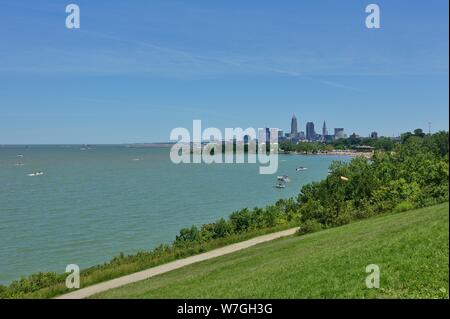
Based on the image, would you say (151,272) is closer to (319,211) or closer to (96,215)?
(319,211)

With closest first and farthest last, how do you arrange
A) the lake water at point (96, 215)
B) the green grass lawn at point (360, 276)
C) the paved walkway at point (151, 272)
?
the green grass lawn at point (360, 276) < the paved walkway at point (151, 272) < the lake water at point (96, 215)

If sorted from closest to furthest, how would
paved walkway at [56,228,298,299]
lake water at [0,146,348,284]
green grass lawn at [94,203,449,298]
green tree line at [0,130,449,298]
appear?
green grass lawn at [94,203,449,298] → paved walkway at [56,228,298,299] → green tree line at [0,130,449,298] → lake water at [0,146,348,284]

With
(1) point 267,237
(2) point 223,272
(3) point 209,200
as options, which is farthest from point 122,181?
(2) point 223,272

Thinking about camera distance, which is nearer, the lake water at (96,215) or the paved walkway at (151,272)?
the paved walkway at (151,272)

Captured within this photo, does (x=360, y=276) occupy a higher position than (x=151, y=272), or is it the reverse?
(x=360, y=276)

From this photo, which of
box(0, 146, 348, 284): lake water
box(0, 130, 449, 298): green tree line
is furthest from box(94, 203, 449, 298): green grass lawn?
box(0, 146, 348, 284): lake water

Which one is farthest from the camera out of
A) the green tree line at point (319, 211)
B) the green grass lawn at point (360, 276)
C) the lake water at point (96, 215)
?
the lake water at point (96, 215)

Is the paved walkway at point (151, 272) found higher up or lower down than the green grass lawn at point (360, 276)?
lower down

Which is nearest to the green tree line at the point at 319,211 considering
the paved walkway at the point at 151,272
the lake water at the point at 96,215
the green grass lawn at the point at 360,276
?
the paved walkway at the point at 151,272

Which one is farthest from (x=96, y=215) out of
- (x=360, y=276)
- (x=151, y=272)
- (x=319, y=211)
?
(x=360, y=276)

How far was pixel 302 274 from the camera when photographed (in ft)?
40.7

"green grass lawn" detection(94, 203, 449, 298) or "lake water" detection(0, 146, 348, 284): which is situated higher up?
"green grass lawn" detection(94, 203, 449, 298)

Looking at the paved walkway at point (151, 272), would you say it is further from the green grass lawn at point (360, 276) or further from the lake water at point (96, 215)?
the lake water at point (96, 215)

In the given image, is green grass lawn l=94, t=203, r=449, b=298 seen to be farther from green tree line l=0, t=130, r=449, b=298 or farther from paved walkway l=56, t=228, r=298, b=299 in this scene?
green tree line l=0, t=130, r=449, b=298
